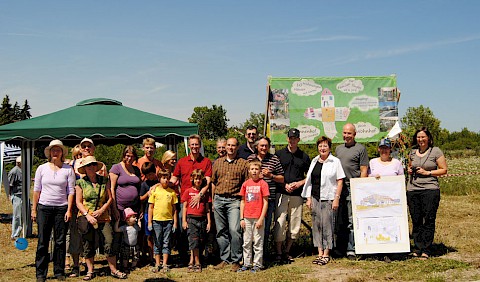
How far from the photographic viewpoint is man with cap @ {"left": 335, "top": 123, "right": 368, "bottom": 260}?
21.5ft

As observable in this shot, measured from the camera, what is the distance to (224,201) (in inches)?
250

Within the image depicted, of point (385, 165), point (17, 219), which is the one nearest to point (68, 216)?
point (385, 165)

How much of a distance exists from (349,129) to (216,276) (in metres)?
2.65

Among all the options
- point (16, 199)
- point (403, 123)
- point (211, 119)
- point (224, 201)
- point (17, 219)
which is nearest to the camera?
point (224, 201)

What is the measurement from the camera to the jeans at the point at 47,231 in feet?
18.7

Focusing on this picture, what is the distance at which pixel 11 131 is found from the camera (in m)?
8.50

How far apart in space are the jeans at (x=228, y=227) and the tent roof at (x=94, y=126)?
2.69 meters

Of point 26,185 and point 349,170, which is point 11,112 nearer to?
point 26,185

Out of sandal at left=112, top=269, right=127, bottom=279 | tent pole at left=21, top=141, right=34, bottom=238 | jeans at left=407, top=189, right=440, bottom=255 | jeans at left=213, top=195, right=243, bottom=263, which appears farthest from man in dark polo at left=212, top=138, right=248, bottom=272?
tent pole at left=21, top=141, right=34, bottom=238

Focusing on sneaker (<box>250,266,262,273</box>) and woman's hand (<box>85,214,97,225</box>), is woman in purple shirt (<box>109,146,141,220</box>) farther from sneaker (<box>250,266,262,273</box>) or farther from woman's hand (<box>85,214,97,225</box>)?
sneaker (<box>250,266,262,273</box>)

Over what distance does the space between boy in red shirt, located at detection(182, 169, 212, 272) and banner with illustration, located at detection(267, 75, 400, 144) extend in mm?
3074

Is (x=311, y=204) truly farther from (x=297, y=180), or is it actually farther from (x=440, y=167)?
(x=440, y=167)

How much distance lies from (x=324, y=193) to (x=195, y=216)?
5.77 ft

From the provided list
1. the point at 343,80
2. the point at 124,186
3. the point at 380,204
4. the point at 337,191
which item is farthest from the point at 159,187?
the point at 343,80
